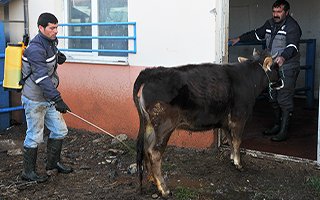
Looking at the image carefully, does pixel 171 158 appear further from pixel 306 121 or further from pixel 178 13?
pixel 306 121

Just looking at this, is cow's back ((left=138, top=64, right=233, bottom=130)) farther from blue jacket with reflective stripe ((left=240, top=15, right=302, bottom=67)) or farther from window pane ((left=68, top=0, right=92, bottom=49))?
window pane ((left=68, top=0, right=92, bottom=49))

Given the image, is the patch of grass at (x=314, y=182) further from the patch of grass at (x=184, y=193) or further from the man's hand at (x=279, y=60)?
the man's hand at (x=279, y=60)

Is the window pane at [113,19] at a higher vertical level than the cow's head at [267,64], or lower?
higher

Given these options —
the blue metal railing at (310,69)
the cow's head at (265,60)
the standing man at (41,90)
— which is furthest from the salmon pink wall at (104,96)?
the blue metal railing at (310,69)

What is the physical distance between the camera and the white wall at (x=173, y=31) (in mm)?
5789

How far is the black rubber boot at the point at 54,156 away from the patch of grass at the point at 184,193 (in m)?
1.59

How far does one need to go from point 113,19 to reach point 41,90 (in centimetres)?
243

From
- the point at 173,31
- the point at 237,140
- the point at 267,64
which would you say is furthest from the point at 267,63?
the point at 173,31

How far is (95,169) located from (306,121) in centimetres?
375

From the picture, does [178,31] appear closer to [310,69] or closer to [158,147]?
[158,147]

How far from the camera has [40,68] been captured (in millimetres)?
4898

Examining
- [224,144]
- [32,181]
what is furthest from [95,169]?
[224,144]

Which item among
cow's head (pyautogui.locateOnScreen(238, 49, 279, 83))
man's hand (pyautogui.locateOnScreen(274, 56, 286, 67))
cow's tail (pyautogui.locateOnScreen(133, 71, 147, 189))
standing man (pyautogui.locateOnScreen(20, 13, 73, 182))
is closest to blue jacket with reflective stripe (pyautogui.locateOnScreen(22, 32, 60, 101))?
standing man (pyautogui.locateOnScreen(20, 13, 73, 182))

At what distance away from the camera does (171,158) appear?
5.93 meters
